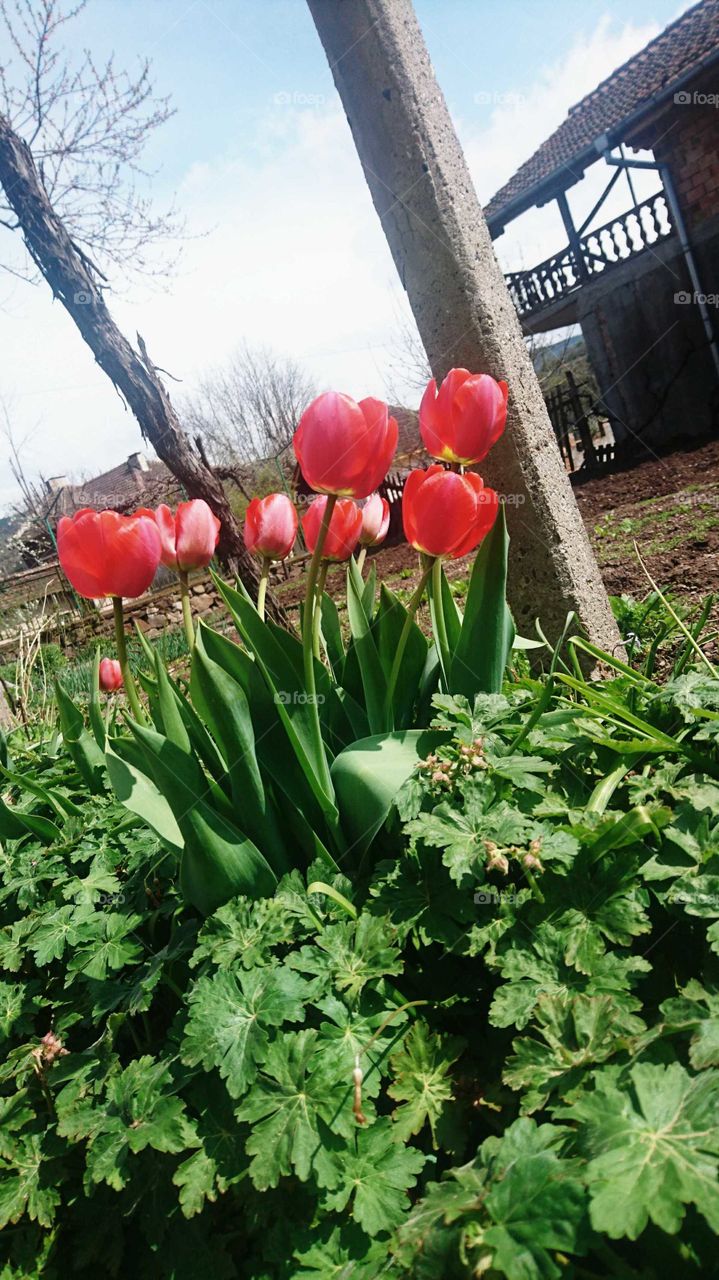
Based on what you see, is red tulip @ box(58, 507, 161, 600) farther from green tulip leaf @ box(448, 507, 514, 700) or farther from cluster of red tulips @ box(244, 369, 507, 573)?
green tulip leaf @ box(448, 507, 514, 700)

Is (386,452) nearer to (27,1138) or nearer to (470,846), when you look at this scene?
(470,846)

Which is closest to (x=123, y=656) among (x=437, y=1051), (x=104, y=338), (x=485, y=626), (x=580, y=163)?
(x=485, y=626)

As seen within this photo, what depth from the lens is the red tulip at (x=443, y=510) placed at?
4.09 ft

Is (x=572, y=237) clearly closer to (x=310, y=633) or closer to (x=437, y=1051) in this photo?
(x=310, y=633)

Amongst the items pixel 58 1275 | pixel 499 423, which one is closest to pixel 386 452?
pixel 499 423

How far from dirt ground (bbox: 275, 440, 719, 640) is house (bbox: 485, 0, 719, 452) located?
2.55m

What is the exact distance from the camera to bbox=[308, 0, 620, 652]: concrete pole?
250 centimetres

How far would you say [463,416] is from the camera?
1.27m

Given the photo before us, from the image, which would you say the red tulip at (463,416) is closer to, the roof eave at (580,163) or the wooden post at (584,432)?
the roof eave at (580,163)

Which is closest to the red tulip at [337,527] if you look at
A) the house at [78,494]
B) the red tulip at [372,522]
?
the red tulip at [372,522]

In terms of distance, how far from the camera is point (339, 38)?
8.43 feet

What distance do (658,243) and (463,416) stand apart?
14648mm

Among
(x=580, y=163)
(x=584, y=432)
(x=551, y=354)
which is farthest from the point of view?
(x=551, y=354)

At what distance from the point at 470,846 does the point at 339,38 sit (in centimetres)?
287
